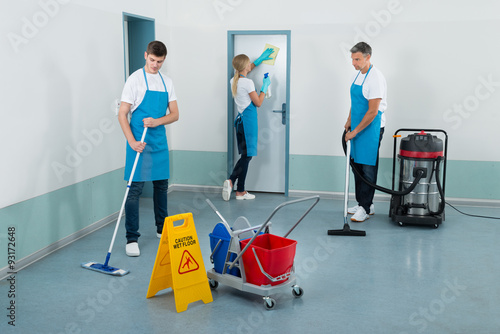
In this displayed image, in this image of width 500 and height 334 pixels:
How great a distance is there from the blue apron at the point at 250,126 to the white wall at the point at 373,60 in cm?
49

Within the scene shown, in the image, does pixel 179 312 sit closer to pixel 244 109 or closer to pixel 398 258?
pixel 398 258

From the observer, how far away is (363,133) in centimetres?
456

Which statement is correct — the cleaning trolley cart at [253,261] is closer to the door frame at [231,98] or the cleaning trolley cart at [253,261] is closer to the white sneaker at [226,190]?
the white sneaker at [226,190]

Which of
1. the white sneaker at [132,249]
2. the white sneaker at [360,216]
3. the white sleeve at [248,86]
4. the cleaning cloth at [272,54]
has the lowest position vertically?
the white sneaker at [132,249]

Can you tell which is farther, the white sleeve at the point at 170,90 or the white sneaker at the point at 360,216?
the white sneaker at the point at 360,216

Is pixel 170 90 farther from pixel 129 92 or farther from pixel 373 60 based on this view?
pixel 373 60

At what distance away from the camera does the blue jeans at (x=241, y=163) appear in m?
5.48

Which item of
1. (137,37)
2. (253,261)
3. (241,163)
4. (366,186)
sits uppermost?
(137,37)

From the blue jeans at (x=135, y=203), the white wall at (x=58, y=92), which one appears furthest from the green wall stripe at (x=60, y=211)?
the blue jeans at (x=135, y=203)

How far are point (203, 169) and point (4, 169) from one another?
9.39ft

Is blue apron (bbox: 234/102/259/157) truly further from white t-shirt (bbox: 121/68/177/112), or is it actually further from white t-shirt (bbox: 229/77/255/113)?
white t-shirt (bbox: 121/68/177/112)

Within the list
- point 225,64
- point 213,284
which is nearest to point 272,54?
point 225,64

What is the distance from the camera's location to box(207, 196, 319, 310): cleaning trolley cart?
2.92 metres

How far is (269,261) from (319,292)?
0.52m
